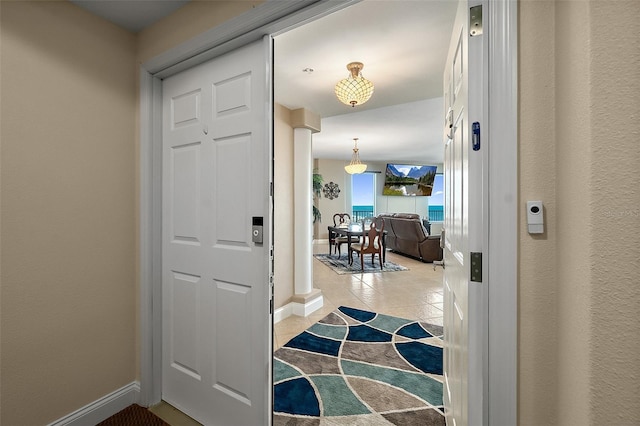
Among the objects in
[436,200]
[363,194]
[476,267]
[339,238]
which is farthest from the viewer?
[436,200]

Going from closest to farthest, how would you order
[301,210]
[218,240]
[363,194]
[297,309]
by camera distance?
[218,240]
[297,309]
[301,210]
[363,194]

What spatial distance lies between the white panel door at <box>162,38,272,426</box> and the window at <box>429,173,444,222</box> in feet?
33.7

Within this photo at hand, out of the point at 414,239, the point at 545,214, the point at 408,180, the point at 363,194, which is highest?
the point at 408,180

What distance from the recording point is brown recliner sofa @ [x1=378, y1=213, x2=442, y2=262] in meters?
6.32

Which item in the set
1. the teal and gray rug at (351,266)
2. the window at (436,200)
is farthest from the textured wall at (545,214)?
the window at (436,200)

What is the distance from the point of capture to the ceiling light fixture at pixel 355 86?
246cm

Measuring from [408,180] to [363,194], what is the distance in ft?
5.59

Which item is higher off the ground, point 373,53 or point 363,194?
point 373,53

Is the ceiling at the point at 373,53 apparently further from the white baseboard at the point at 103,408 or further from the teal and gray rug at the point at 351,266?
the teal and gray rug at the point at 351,266

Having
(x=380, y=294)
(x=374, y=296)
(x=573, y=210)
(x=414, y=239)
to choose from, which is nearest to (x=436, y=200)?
(x=414, y=239)

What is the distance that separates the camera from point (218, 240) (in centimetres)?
166

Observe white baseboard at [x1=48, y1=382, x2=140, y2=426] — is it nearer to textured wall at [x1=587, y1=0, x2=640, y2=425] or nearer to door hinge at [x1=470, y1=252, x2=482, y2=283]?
door hinge at [x1=470, y1=252, x2=482, y2=283]

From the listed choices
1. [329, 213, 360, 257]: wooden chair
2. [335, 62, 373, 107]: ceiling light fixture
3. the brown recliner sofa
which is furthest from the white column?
[329, 213, 360, 257]: wooden chair

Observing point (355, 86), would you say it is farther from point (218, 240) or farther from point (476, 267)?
point (476, 267)
